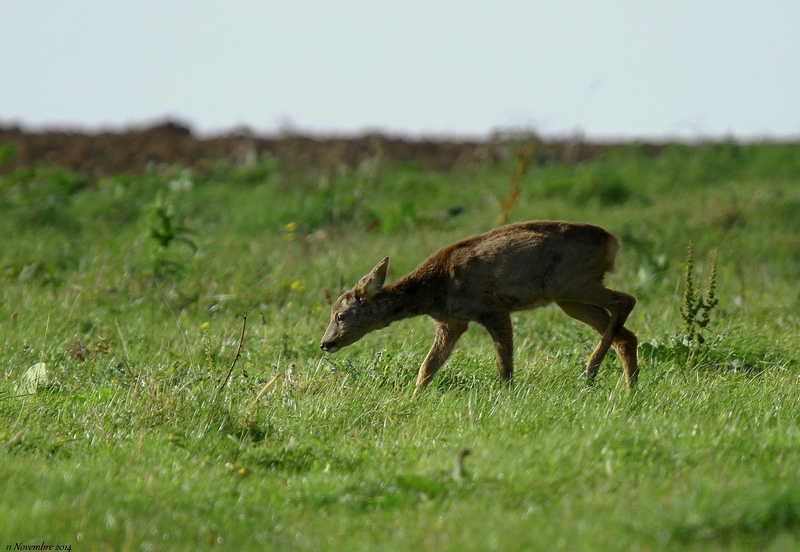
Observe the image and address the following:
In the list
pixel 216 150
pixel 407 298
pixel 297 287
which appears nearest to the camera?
pixel 407 298

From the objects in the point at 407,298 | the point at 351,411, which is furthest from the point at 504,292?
the point at 351,411

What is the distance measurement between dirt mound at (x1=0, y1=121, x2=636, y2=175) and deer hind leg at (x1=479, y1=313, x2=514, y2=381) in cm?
994

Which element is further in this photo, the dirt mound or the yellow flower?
the dirt mound

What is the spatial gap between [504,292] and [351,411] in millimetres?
1586

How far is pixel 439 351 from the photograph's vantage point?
282 inches

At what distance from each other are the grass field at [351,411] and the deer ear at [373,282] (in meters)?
0.44

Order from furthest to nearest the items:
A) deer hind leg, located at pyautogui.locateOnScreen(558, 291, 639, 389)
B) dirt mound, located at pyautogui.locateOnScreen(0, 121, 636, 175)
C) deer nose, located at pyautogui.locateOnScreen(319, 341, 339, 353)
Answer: dirt mound, located at pyautogui.locateOnScreen(0, 121, 636, 175)
deer nose, located at pyautogui.locateOnScreen(319, 341, 339, 353)
deer hind leg, located at pyautogui.locateOnScreen(558, 291, 639, 389)

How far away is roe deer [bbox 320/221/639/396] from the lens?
702 cm

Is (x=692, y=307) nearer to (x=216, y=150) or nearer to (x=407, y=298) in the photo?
(x=407, y=298)

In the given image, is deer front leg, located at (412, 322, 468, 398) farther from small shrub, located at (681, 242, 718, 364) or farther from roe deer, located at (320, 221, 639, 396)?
small shrub, located at (681, 242, 718, 364)

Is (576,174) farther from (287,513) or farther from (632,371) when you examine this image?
(287,513)

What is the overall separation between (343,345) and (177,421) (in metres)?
1.98

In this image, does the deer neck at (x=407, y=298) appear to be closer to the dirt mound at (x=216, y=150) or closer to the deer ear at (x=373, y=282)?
the deer ear at (x=373, y=282)

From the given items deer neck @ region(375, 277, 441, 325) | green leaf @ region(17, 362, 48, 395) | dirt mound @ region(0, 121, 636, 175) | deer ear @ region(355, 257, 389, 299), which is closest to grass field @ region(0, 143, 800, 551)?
green leaf @ region(17, 362, 48, 395)
